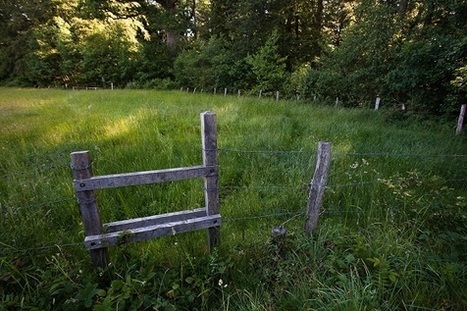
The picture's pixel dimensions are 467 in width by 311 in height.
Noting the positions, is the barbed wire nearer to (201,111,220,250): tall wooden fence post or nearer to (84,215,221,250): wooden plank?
(84,215,221,250): wooden plank

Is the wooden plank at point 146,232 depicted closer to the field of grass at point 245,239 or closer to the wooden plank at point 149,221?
the wooden plank at point 149,221

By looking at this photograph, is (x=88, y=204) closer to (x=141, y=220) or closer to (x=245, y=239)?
(x=141, y=220)

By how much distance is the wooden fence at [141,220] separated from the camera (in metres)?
2.32

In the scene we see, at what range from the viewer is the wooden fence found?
2324 millimetres

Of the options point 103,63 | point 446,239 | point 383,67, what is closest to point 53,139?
point 446,239

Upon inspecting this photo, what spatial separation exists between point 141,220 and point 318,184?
1.81 metres

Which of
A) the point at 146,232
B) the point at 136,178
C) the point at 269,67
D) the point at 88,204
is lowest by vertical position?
the point at 146,232

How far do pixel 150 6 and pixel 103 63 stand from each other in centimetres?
828

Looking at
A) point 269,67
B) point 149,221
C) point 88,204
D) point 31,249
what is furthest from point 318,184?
point 269,67

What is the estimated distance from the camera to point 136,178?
97.8 inches

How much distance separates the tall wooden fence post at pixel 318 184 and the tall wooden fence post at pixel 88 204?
6.78ft

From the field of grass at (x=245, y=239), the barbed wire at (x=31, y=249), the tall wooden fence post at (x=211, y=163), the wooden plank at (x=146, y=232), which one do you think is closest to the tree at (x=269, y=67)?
the field of grass at (x=245, y=239)

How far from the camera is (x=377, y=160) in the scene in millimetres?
5148

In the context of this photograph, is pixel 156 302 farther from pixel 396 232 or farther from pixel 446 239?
pixel 446 239
